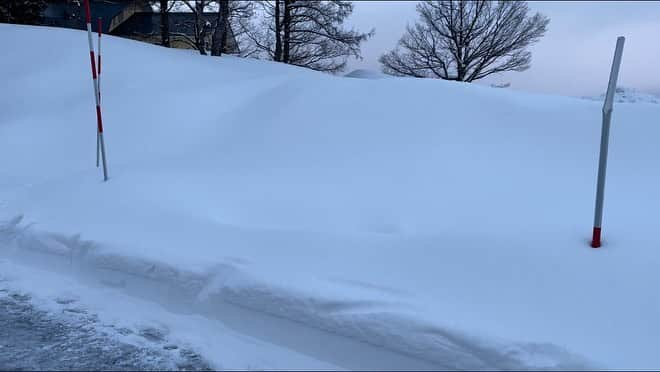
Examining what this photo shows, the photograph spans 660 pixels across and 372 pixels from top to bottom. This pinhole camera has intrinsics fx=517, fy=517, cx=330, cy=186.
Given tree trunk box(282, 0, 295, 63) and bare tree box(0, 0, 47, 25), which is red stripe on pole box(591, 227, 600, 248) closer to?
tree trunk box(282, 0, 295, 63)

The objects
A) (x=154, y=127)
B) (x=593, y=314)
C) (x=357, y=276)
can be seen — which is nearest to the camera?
(x=593, y=314)

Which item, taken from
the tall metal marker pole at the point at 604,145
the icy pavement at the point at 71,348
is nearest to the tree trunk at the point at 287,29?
the tall metal marker pole at the point at 604,145

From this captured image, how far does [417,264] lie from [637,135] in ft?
9.49

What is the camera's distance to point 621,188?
12.8 ft

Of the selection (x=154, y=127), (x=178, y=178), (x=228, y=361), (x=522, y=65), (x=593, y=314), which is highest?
(x=522, y=65)

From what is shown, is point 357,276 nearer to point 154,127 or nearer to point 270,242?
point 270,242

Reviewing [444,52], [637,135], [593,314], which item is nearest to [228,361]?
[593,314]

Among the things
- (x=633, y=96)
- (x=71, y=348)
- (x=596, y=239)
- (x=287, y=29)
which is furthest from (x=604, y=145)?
(x=287, y=29)

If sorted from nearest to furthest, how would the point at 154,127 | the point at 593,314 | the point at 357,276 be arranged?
1. the point at 593,314
2. the point at 357,276
3. the point at 154,127

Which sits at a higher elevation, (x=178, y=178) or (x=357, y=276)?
(x=178, y=178)

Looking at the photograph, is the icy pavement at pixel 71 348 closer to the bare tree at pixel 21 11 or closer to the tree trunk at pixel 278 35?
the tree trunk at pixel 278 35

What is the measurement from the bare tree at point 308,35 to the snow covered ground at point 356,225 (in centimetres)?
1371

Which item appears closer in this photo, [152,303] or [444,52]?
[152,303]

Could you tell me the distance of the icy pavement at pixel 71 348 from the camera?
2.52m
